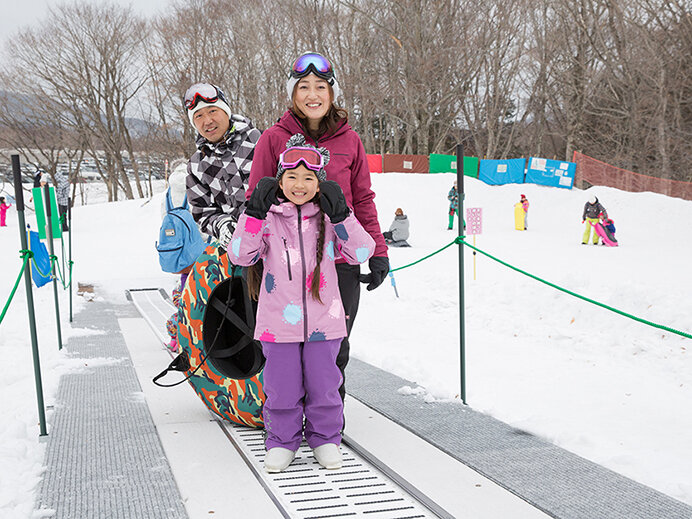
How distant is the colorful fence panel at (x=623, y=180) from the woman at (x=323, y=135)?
2441 centimetres

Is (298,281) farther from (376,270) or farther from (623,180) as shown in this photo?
(623,180)

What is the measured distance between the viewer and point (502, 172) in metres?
28.8

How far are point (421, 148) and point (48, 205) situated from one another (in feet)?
90.9

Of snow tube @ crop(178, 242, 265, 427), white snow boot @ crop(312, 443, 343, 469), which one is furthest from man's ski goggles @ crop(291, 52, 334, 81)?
white snow boot @ crop(312, 443, 343, 469)

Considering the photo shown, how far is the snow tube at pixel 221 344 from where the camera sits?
11.0ft

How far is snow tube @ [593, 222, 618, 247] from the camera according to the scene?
1537cm

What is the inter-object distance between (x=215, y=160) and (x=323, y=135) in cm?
98

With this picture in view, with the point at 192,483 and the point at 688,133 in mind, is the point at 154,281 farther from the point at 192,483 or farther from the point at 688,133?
the point at 688,133

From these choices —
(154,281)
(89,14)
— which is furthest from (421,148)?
(154,281)

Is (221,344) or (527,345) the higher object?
(221,344)

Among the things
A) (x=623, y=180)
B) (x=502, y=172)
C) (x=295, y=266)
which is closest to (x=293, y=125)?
(x=295, y=266)

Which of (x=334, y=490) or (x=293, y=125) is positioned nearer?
(x=334, y=490)

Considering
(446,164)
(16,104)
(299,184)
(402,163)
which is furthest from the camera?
(16,104)

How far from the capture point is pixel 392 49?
34.3 m
